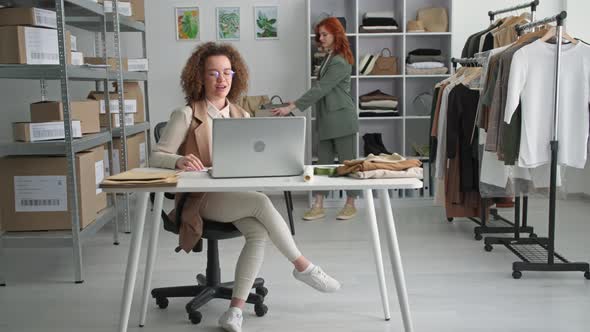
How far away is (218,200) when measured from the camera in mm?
2789

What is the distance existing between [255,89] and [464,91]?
7.21ft

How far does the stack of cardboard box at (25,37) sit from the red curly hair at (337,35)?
2053 millimetres

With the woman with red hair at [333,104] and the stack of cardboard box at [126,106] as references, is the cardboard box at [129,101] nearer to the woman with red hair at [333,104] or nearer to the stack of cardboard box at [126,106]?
the stack of cardboard box at [126,106]

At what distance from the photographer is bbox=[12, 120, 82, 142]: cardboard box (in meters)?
3.51

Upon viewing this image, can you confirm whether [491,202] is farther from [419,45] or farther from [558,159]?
[419,45]

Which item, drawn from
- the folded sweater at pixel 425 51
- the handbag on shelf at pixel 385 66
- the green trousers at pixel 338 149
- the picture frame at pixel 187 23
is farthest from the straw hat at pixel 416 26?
the picture frame at pixel 187 23

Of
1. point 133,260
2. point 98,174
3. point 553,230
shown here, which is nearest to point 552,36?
point 553,230

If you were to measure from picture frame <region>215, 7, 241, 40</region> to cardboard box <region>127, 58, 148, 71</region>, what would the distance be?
3.56ft

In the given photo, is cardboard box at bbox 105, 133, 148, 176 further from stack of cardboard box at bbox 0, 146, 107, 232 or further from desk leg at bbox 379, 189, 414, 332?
desk leg at bbox 379, 189, 414, 332

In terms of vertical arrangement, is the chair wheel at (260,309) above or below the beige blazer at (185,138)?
below

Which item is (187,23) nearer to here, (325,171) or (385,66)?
(385,66)

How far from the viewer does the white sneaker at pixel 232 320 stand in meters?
2.72

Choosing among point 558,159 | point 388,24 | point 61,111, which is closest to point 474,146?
point 558,159

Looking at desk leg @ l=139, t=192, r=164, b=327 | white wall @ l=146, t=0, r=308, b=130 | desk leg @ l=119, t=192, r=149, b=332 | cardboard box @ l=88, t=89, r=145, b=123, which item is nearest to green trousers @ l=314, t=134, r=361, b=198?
white wall @ l=146, t=0, r=308, b=130
